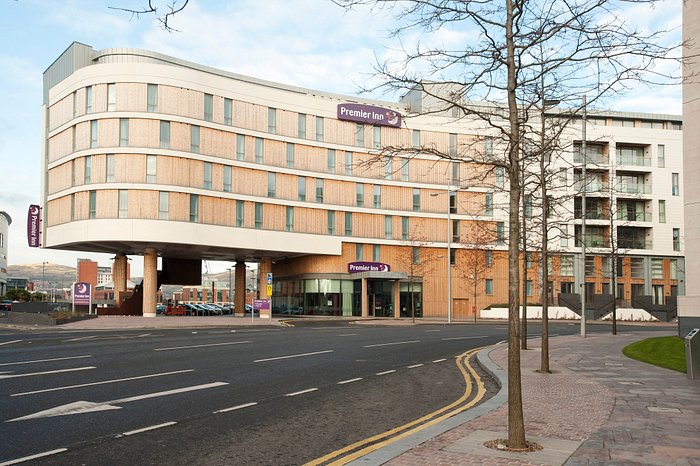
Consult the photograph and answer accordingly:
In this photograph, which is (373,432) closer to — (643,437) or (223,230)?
(643,437)

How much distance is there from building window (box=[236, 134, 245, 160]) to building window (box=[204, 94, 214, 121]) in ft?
10.1

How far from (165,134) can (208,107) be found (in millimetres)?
4678

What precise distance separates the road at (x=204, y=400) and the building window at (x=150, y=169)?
31387 mm

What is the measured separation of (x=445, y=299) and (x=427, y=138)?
16.7 meters

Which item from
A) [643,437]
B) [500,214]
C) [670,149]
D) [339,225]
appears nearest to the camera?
[643,437]

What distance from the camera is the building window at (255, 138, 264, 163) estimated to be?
57.3m

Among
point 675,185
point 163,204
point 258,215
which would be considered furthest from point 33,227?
point 675,185

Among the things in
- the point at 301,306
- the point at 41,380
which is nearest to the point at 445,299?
the point at 301,306

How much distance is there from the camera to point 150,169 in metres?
51.1

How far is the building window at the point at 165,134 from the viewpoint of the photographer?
51.7 metres

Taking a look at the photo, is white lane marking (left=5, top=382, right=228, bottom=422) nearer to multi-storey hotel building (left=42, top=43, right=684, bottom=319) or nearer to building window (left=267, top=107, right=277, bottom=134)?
multi-storey hotel building (left=42, top=43, right=684, bottom=319)

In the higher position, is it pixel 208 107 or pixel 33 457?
pixel 208 107

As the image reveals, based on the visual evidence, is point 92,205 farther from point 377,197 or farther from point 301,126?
point 377,197

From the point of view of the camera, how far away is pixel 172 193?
51.3 m
